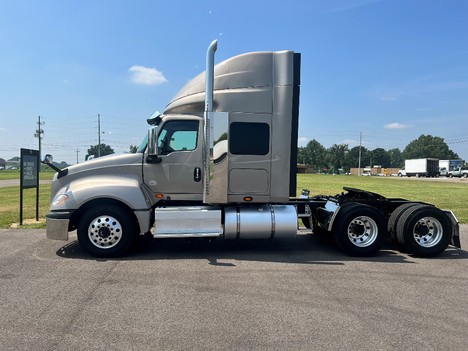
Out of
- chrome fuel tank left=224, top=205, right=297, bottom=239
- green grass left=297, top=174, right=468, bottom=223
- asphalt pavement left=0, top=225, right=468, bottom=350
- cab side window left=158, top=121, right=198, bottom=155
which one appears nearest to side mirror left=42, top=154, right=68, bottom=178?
asphalt pavement left=0, top=225, right=468, bottom=350

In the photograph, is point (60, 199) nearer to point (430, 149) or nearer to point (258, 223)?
point (258, 223)

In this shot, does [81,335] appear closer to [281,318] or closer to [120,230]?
[281,318]

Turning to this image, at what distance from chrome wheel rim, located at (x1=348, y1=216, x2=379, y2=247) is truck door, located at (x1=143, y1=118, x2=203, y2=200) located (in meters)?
3.07

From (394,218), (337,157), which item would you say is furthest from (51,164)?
(337,157)

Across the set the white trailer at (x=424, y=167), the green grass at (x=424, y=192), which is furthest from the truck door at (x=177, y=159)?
the white trailer at (x=424, y=167)

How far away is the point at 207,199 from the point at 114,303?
2.75 meters

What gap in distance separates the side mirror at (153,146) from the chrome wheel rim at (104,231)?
4.38ft

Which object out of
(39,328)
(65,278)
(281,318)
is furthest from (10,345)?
(281,318)

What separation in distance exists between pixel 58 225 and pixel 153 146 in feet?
7.30

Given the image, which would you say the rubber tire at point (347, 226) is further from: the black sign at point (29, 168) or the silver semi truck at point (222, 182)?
the black sign at point (29, 168)

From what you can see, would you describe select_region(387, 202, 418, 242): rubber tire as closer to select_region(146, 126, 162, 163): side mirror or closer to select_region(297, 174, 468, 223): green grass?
select_region(146, 126, 162, 163): side mirror

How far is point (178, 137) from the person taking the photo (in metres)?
6.90

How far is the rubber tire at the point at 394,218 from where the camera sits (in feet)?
23.1

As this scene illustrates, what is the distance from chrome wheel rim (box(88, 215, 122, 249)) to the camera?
6.47 m
